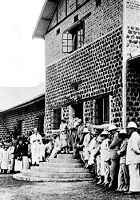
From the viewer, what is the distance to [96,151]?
11438 millimetres

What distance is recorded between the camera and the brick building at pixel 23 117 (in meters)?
20.6

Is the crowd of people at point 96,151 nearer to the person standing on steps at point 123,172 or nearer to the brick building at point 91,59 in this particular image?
the person standing on steps at point 123,172

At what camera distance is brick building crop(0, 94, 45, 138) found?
67.5ft

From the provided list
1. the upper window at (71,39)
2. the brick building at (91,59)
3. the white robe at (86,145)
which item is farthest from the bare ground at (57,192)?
the upper window at (71,39)

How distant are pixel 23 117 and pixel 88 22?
952cm

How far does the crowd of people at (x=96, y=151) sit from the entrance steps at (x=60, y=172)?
28 centimetres

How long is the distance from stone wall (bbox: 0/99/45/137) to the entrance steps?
23.8 ft

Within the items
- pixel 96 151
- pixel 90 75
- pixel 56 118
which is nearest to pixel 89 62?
pixel 90 75

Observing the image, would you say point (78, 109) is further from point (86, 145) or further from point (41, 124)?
point (41, 124)

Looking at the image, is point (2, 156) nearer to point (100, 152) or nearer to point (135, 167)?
point (100, 152)

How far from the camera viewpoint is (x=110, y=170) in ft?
32.5

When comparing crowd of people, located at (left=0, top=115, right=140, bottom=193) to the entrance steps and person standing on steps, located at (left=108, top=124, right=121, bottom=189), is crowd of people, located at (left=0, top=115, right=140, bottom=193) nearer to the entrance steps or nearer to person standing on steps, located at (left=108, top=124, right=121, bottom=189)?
person standing on steps, located at (left=108, top=124, right=121, bottom=189)

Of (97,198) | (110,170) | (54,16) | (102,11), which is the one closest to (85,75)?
(102,11)

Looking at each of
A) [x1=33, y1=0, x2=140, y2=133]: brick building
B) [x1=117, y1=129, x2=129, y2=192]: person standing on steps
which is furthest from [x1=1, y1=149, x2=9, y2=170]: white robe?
[x1=117, y1=129, x2=129, y2=192]: person standing on steps
